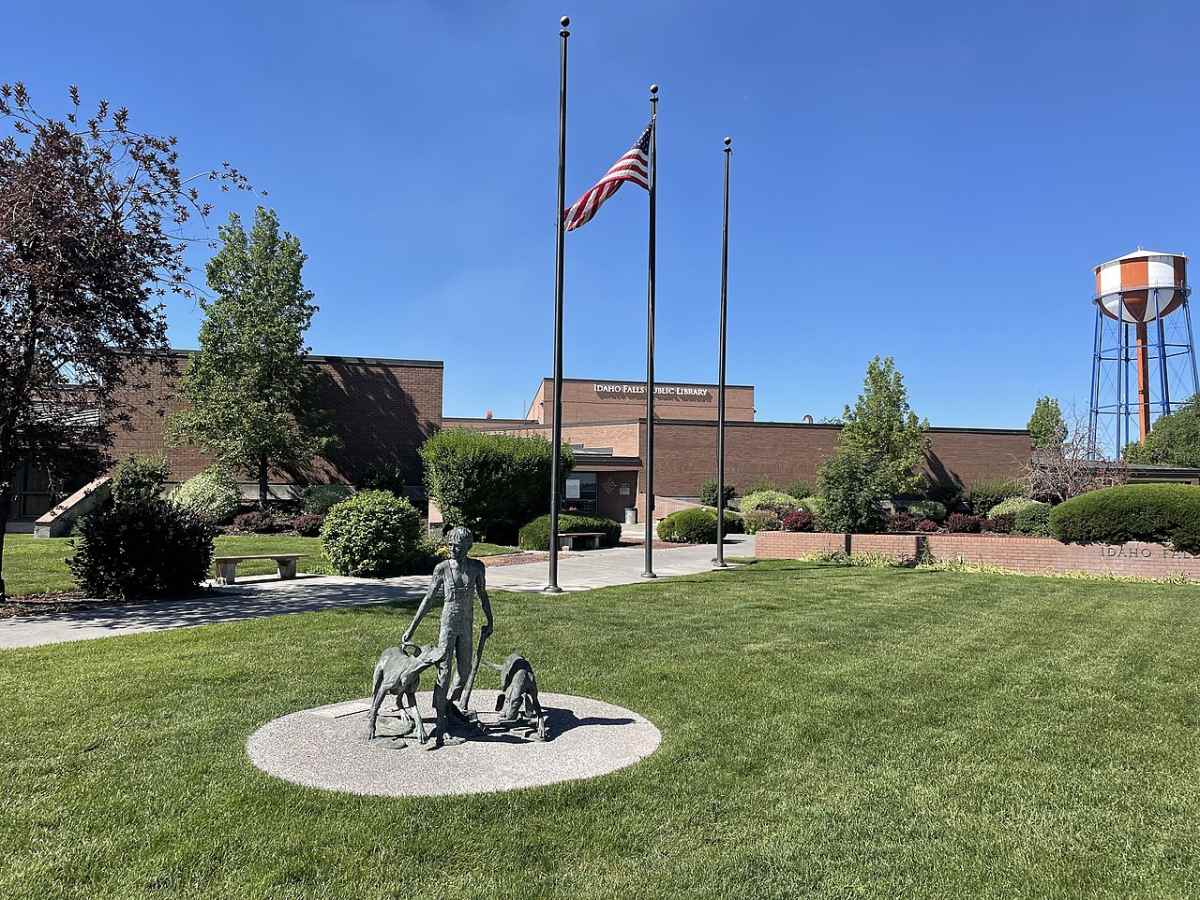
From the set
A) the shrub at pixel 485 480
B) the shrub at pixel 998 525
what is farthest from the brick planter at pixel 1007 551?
the shrub at pixel 485 480

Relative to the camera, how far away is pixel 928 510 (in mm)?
38469

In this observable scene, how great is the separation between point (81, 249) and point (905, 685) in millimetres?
11970

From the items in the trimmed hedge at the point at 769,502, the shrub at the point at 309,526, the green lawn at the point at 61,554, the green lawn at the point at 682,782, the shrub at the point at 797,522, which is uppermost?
the trimmed hedge at the point at 769,502

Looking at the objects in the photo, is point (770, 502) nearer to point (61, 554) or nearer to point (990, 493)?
point (990, 493)

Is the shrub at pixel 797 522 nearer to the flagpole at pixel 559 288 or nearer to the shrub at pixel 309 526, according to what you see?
the flagpole at pixel 559 288

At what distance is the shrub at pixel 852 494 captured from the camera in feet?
69.2

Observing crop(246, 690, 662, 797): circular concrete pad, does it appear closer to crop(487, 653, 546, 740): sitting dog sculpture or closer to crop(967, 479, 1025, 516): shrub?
crop(487, 653, 546, 740): sitting dog sculpture

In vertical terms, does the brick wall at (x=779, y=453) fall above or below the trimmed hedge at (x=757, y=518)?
above

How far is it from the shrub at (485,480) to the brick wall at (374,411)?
10.3 metres

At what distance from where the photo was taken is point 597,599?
1347 cm

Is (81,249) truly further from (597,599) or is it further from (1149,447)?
(1149,447)

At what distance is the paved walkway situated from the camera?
10.0 m

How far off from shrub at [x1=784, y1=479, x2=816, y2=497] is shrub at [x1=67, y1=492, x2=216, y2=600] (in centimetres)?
3120

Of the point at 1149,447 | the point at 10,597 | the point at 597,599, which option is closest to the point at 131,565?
the point at 10,597
